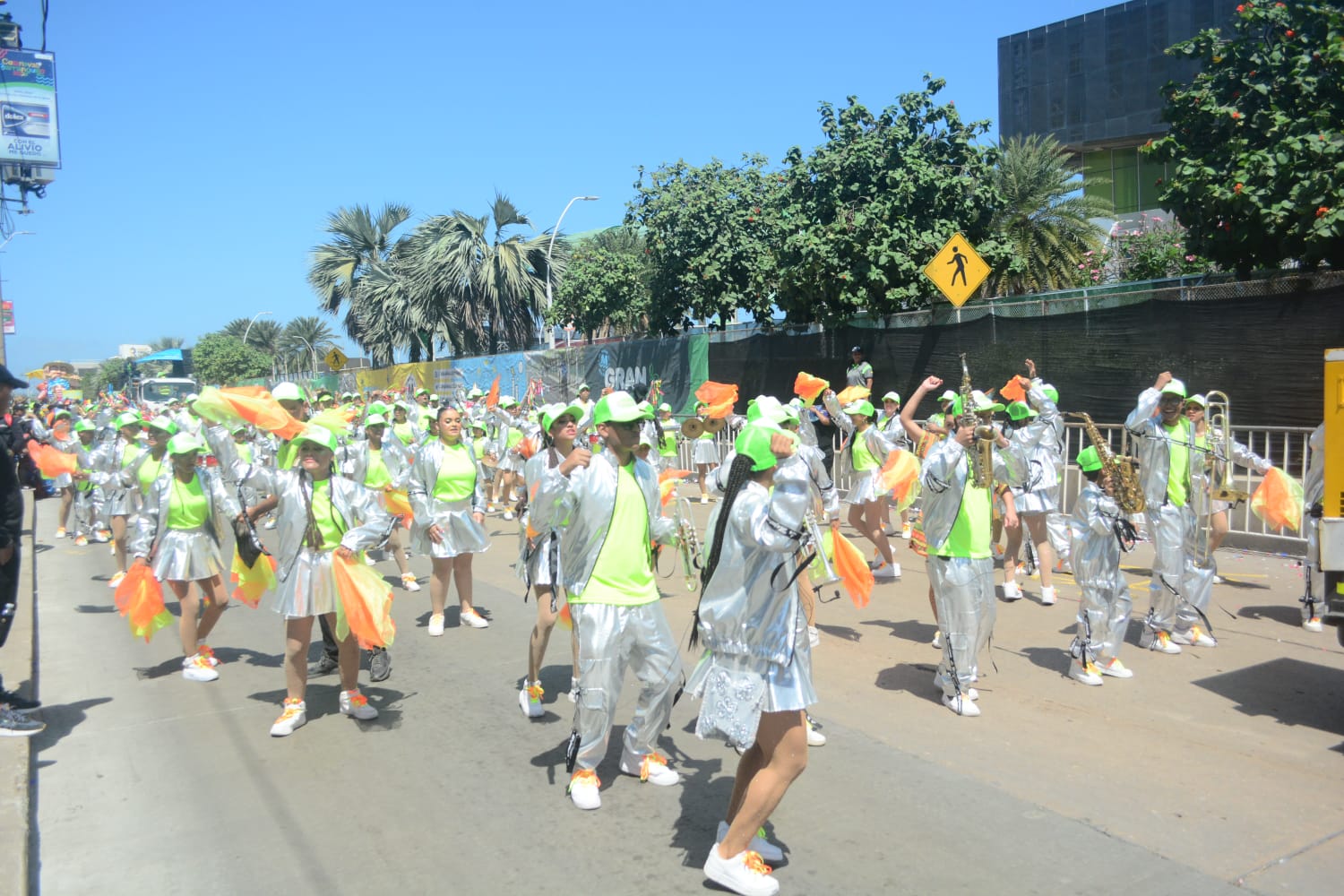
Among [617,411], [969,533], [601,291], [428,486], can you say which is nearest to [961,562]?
[969,533]

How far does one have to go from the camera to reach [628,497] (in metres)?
4.97

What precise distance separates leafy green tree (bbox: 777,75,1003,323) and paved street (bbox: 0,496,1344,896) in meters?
9.61

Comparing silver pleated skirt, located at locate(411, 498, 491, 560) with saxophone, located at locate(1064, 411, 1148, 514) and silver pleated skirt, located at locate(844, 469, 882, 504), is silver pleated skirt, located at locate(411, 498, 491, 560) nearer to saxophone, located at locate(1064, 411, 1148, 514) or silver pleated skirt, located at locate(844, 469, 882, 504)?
silver pleated skirt, located at locate(844, 469, 882, 504)

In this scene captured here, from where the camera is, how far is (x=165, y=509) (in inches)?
294

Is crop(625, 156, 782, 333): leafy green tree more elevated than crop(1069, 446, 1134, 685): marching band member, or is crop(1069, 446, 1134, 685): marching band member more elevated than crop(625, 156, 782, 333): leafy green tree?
crop(625, 156, 782, 333): leafy green tree

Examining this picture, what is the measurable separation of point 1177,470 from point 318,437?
588 centimetres

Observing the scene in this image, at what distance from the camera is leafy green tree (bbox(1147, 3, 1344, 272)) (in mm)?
12016

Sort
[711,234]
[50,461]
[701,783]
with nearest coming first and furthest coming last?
[701,783], [50,461], [711,234]

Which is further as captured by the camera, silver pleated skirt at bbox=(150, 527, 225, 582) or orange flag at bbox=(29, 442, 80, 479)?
orange flag at bbox=(29, 442, 80, 479)

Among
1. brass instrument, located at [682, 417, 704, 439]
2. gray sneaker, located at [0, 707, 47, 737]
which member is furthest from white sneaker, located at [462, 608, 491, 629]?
gray sneaker, located at [0, 707, 47, 737]

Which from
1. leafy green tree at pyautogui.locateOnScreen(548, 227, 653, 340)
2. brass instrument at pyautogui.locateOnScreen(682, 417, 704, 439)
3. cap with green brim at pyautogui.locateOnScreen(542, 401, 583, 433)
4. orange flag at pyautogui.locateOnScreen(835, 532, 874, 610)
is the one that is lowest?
orange flag at pyautogui.locateOnScreen(835, 532, 874, 610)

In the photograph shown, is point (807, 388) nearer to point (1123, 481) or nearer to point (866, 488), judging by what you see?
point (866, 488)

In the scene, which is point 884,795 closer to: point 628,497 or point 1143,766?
point 1143,766

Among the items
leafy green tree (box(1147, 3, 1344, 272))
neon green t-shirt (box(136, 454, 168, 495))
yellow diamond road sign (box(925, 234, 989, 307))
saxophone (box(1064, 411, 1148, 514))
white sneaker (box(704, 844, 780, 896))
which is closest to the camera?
white sneaker (box(704, 844, 780, 896))
